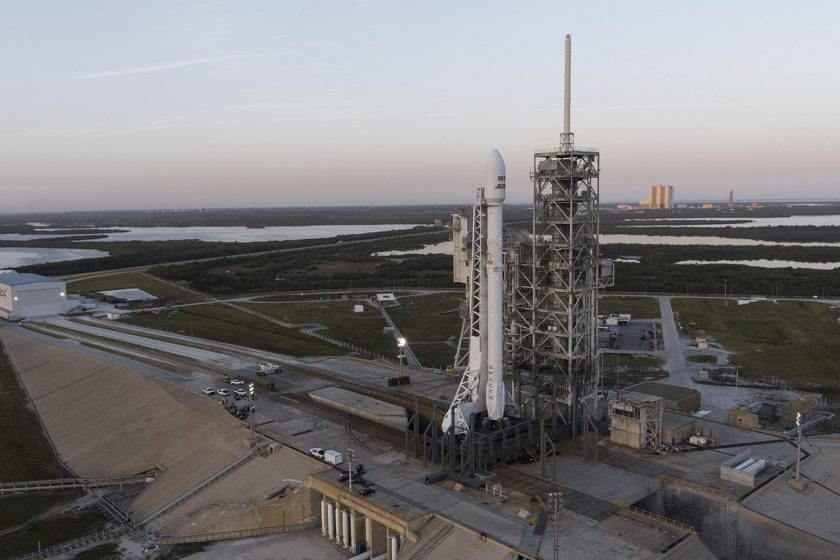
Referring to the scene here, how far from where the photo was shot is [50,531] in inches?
1828

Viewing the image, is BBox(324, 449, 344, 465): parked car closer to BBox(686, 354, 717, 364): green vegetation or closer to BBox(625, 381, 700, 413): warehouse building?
BBox(625, 381, 700, 413): warehouse building

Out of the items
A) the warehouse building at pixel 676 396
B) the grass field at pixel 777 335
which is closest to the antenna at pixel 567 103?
the warehouse building at pixel 676 396

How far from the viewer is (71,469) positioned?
59.1 metres

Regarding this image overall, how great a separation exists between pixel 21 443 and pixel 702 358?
7677cm

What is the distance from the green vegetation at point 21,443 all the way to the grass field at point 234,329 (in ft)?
92.0

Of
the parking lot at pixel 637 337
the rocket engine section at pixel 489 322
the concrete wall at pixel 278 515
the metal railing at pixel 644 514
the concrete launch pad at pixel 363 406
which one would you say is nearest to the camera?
the metal railing at pixel 644 514

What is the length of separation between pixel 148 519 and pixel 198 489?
12.7ft

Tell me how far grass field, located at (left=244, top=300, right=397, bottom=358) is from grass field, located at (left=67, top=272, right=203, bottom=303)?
22.2m

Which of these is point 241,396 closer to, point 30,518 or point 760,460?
point 30,518

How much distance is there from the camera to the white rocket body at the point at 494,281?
49125mm

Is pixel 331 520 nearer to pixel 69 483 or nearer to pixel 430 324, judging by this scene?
pixel 69 483

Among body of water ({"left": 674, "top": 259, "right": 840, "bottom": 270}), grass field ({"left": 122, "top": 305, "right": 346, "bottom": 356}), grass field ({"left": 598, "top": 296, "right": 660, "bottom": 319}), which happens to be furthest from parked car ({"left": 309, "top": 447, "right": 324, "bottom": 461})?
body of water ({"left": 674, "top": 259, "right": 840, "bottom": 270})

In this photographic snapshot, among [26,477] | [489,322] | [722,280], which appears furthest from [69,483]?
[722,280]

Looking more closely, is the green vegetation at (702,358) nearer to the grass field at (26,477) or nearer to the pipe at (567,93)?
the pipe at (567,93)
